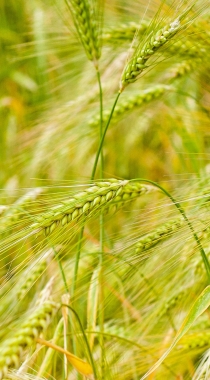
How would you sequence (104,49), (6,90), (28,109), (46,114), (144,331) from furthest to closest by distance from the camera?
(6,90) < (28,109) < (46,114) < (104,49) < (144,331)

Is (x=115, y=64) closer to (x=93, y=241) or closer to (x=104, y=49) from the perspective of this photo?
(x=104, y=49)

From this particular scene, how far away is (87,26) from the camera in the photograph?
88 cm

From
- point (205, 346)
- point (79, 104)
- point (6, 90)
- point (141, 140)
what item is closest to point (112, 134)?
point (141, 140)

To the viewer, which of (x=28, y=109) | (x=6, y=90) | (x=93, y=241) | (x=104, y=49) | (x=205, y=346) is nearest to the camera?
(x=205, y=346)

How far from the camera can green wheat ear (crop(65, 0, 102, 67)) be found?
87 centimetres

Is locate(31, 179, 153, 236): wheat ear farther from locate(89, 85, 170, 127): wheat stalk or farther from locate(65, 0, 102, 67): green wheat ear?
locate(89, 85, 170, 127): wheat stalk

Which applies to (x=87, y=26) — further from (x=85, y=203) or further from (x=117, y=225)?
(x=117, y=225)

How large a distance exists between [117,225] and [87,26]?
0.53 meters

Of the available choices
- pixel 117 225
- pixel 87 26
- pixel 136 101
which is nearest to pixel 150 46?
pixel 87 26

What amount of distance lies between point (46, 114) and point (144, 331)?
680mm

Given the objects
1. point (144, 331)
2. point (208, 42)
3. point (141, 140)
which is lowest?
point (144, 331)

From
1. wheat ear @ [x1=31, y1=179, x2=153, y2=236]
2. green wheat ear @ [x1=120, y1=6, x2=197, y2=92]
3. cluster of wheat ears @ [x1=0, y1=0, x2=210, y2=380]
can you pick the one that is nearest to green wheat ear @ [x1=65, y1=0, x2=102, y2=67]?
cluster of wheat ears @ [x1=0, y1=0, x2=210, y2=380]

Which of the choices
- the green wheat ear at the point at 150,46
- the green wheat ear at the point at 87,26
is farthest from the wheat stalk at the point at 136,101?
the green wheat ear at the point at 150,46

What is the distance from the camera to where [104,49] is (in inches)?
50.7
